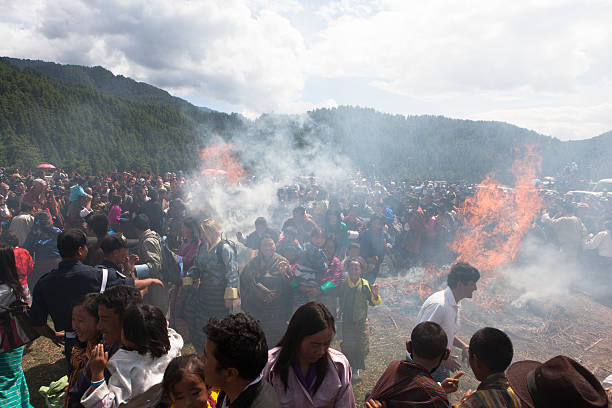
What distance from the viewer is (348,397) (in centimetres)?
223

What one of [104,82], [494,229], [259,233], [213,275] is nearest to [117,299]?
[213,275]

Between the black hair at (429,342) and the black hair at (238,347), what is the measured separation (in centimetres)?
124

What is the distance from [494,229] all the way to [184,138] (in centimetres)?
8385

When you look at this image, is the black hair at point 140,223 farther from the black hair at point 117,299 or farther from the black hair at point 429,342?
the black hair at point 429,342

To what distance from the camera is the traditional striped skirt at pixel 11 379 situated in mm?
2959

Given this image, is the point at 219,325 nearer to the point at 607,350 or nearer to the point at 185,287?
the point at 185,287

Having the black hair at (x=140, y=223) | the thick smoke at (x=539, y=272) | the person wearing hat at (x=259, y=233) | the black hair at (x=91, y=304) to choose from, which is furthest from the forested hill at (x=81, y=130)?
the black hair at (x=91, y=304)

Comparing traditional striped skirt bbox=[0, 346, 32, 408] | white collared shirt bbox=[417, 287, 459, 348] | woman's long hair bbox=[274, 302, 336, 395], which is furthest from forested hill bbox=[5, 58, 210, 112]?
woman's long hair bbox=[274, 302, 336, 395]

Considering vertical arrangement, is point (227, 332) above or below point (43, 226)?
above

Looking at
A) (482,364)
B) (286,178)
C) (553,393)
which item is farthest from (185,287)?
(286,178)

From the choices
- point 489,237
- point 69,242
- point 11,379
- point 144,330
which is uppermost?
point 69,242

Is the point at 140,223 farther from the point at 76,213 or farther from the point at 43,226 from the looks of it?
the point at 76,213

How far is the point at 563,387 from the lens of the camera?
1.85 m

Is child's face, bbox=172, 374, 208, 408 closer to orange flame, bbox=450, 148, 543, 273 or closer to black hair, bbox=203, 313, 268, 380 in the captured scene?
black hair, bbox=203, 313, 268, 380
